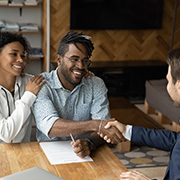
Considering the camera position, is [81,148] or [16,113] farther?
[16,113]

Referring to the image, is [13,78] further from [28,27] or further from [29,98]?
[28,27]

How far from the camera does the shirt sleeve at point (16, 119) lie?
1.88 meters

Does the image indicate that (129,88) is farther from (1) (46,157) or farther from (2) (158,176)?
(1) (46,157)

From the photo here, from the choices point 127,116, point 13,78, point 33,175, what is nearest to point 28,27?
point 127,116

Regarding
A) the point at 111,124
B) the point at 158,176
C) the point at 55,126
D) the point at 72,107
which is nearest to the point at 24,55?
the point at 72,107

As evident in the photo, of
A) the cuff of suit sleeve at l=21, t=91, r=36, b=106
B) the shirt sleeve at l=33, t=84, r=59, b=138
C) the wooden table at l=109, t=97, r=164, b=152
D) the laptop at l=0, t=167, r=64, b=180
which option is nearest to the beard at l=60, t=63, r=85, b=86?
the shirt sleeve at l=33, t=84, r=59, b=138

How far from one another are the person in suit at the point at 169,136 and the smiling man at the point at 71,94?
0.19 meters

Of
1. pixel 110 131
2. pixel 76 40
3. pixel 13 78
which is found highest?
pixel 76 40

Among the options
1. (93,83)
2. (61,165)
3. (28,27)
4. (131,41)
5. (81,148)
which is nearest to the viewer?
(61,165)

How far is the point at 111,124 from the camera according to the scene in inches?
72.3

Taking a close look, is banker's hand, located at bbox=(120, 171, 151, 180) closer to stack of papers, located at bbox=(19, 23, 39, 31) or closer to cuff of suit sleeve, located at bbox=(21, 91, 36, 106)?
cuff of suit sleeve, located at bbox=(21, 91, 36, 106)

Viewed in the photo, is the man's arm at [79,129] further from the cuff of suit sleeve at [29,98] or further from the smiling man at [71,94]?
the cuff of suit sleeve at [29,98]

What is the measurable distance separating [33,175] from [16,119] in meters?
0.56

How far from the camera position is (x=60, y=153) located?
1.75 m
